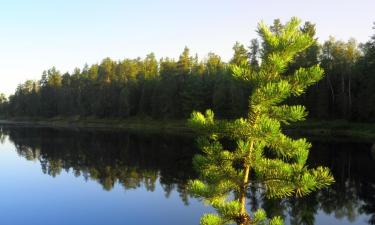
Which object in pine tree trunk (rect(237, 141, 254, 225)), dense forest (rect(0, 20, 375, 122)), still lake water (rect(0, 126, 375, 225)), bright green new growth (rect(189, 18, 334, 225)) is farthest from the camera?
dense forest (rect(0, 20, 375, 122))

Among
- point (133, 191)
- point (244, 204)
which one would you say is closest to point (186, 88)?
point (133, 191)

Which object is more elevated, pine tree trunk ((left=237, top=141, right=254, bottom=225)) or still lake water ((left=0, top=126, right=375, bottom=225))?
pine tree trunk ((left=237, top=141, right=254, bottom=225))

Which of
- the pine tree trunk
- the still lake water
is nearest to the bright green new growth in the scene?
the pine tree trunk

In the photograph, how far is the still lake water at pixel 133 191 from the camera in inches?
991

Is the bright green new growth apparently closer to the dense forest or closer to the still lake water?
the dense forest

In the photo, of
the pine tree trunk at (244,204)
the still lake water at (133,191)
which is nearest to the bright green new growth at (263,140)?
the pine tree trunk at (244,204)

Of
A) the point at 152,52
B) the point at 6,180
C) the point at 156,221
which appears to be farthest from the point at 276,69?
the point at 152,52

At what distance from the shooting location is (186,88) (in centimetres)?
11169

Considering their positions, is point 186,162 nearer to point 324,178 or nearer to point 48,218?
point 48,218

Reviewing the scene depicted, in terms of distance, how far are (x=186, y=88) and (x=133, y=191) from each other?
264 ft

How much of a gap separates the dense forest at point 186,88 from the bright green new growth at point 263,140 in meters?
0.38

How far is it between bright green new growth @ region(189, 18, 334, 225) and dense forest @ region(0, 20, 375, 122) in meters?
0.38

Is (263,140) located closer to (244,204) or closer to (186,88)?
(244,204)

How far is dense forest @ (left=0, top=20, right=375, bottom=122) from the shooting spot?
81812mm
